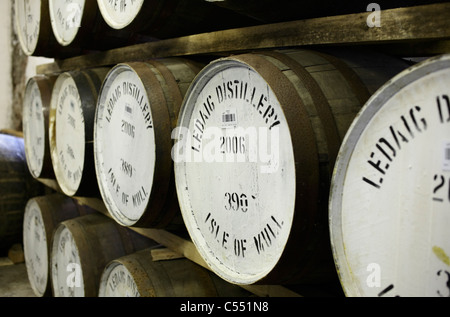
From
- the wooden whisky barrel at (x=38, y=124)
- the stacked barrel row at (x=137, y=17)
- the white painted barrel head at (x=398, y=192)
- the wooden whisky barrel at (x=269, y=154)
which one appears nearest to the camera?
the white painted barrel head at (x=398, y=192)

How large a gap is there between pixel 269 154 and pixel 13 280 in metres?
3.73

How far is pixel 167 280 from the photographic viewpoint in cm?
190

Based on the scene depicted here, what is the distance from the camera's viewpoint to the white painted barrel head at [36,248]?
3.33m

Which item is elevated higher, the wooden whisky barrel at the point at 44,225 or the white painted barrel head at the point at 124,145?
the white painted barrel head at the point at 124,145

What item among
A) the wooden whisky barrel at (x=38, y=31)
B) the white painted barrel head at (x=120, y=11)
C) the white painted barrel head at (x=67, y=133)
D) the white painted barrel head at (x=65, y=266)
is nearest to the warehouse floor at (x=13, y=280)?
the white painted barrel head at (x=65, y=266)

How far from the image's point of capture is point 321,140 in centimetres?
113

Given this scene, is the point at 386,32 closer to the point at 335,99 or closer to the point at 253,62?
the point at 335,99

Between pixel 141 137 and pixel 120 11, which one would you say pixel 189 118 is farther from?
pixel 120 11

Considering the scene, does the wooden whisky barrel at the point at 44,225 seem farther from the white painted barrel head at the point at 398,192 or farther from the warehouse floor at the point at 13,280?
the white painted barrel head at the point at 398,192

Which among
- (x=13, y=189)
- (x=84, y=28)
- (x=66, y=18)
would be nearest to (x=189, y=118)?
(x=84, y=28)

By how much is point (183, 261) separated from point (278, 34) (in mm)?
1112

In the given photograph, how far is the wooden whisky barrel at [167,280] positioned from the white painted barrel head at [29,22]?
6.25 ft

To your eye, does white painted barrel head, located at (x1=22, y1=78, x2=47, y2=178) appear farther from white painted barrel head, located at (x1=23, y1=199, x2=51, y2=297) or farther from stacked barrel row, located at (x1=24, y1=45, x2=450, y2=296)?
stacked barrel row, located at (x1=24, y1=45, x2=450, y2=296)
